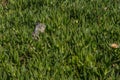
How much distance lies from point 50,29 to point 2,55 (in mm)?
872

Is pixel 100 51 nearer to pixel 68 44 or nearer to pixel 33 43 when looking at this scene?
pixel 68 44

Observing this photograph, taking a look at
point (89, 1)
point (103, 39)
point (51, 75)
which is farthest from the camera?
point (89, 1)

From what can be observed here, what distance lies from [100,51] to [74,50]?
1.03 feet

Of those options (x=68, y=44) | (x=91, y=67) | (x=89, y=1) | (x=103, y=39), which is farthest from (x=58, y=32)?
(x=89, y=1)

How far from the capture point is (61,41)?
3.77 m

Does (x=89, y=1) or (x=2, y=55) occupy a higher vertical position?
(x=89, y=1)

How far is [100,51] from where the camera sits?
3475 millimetres

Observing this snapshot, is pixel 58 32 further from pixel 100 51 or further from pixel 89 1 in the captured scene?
pixel 89 1

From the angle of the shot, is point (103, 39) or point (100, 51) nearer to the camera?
point (100, 51)

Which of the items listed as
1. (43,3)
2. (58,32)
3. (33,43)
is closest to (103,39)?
(58,32)

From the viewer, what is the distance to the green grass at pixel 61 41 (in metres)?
3.19

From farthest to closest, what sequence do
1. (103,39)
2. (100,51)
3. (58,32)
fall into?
(58,32), (103,39), (100,51)

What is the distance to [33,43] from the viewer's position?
12.6 feet

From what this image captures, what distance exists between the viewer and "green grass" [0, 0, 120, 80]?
319cm
